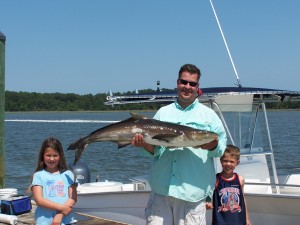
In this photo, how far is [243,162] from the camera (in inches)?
290

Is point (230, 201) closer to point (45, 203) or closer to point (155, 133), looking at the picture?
point (155, 133)

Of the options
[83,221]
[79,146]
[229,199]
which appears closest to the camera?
[79,146]

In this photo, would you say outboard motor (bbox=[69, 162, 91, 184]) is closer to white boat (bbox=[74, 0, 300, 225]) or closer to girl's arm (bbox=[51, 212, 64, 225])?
white boat (bbox=[74, 0, 300, 225])

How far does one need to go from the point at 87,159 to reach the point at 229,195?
14.6m

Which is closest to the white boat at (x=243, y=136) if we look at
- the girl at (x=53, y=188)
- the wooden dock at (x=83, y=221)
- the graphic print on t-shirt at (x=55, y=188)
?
the wooden dock at (x=83, y=221)

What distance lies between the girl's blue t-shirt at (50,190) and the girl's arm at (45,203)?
0.04 metres

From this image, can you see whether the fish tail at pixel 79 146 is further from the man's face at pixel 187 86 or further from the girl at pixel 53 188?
the man's face at pixel 187 86

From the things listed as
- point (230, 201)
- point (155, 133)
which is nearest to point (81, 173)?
point (230, 201)

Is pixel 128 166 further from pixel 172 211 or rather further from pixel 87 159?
pixel 172 211

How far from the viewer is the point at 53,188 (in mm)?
4777

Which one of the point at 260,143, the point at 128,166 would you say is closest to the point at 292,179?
the point at 260,143

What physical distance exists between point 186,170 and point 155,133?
37cm

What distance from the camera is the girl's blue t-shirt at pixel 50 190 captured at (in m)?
4.75

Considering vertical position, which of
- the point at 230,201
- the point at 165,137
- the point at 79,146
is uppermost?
the point at 165,137
